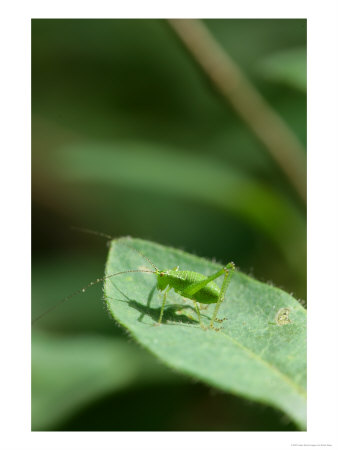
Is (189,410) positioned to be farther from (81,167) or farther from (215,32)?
(215,32)

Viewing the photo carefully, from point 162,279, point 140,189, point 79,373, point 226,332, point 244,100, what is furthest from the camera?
point 140,189

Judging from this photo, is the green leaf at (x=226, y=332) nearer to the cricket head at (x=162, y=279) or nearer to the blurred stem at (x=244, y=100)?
the cricket head at (x=162, y=279)

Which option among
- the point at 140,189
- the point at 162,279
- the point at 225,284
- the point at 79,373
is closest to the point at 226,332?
the point at 225,284

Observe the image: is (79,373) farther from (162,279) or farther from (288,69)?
(288,69)

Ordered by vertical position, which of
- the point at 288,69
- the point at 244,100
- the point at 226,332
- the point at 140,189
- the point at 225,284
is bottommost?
the point at 226,332

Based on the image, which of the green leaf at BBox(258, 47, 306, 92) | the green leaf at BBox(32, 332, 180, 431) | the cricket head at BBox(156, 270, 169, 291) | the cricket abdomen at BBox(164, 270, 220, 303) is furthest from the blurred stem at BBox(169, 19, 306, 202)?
the green leaf at BBox(32, 332, 180, 431)

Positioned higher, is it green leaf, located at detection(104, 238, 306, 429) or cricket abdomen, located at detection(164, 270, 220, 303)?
cricket abdomen, located at detection(164, 270, 220, 303)

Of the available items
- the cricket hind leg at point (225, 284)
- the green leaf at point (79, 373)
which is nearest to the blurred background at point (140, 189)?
the green leaf at point (79, 373)

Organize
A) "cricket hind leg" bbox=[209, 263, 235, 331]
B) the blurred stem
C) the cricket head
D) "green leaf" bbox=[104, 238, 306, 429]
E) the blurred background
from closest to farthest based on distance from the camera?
"green leaf" bbox=[104, 238, 306, 429]
"cricket hind leg" bbox=[209, 263, 235, 331]
the cricket head
the blurred stem
the blurred background

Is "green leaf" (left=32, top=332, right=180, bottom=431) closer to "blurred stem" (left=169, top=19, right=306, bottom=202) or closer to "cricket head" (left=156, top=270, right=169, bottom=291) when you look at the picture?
"cricket head" (left=156, top=270, right=169, bottom=291)
